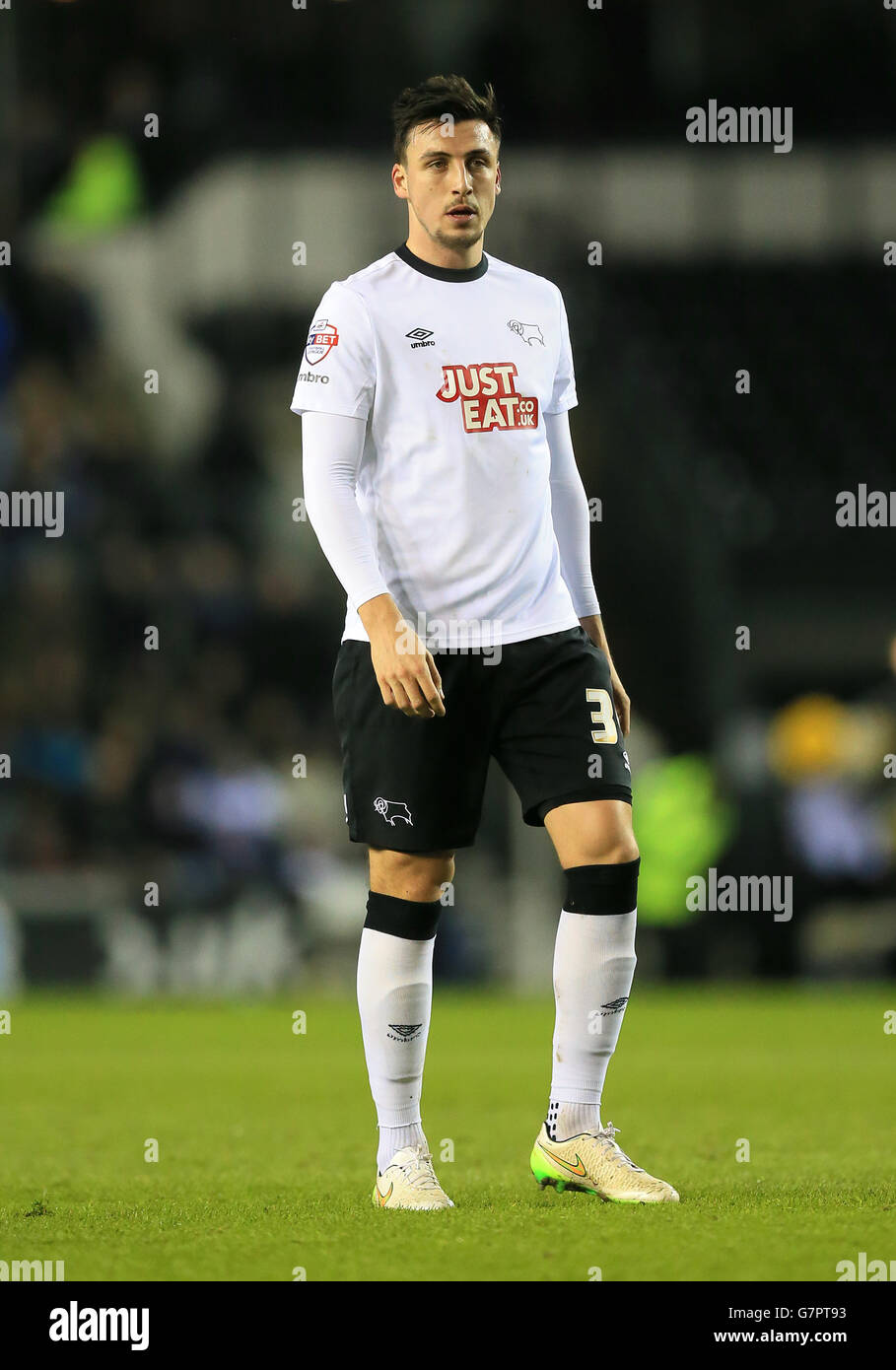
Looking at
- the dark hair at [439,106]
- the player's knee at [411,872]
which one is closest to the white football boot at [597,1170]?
the player's knee at [411,872]

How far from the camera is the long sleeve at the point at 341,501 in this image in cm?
400

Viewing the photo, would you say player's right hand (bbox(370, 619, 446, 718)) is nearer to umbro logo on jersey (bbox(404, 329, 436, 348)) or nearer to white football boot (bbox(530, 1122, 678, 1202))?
umbro logo on jersey (bbox(404, 329, 436, 348))

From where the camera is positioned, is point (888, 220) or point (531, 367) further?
point (888, 220)

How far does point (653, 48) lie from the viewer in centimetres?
1922

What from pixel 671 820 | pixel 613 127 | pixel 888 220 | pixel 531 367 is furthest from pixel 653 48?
pixel 531 367

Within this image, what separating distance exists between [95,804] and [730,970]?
373 cm

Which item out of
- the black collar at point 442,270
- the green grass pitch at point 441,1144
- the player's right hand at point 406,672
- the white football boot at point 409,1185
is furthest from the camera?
the black collar at point 442,270

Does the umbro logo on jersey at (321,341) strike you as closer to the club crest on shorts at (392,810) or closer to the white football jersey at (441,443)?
the white football jersey at (441,443)

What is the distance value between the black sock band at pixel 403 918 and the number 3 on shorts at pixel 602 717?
1.55 ft

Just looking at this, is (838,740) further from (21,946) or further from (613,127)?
(613,127)

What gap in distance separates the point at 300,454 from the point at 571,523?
40.2 ft

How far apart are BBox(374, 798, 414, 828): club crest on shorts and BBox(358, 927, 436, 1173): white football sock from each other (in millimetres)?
246

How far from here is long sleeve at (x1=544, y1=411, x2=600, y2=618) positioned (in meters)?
4.46

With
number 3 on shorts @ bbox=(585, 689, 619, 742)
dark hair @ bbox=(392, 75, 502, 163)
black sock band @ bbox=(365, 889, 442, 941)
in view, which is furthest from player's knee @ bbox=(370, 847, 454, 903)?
dark hair @ bbox=(392, 75, 502, 163)
